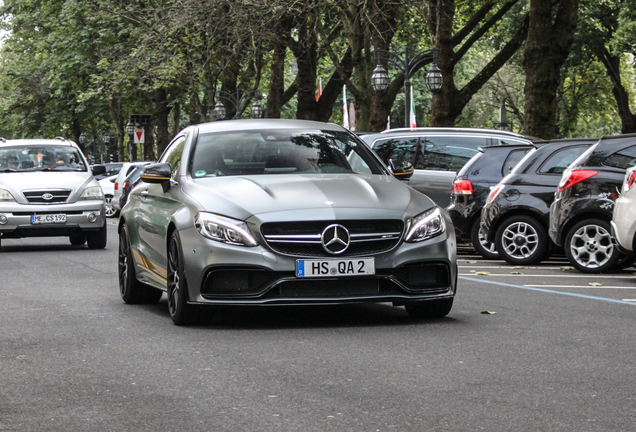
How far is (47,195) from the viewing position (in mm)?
18672

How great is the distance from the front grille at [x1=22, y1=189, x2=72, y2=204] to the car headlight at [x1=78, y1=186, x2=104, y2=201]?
29cm

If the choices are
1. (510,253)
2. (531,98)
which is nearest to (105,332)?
(510,253)

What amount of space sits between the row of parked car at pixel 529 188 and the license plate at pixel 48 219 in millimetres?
5135

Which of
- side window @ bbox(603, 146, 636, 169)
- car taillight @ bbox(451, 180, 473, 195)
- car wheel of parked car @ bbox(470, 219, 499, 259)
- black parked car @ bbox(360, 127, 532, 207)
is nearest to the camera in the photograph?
side window @ bbox(603, 146, 636, 169)

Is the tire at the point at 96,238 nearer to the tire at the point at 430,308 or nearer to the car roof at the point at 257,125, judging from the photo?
the car roof at the point at 257,125

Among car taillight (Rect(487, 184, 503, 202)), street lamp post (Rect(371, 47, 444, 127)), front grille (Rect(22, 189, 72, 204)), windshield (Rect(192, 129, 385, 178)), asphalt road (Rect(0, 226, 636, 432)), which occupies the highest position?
street lamp post (Rect(371, 47, 444, 127))

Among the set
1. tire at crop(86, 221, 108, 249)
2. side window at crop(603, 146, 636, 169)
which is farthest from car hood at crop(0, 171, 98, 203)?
side window at crop(603, 146, 636, 169)

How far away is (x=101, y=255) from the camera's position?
17.4m

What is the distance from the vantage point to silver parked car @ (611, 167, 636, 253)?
12.0 m

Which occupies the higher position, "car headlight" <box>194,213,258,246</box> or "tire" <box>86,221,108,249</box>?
"car headlight" <box>194,213,258,246</box>

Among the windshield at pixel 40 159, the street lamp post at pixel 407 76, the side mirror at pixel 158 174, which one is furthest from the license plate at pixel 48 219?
the street lamp post at pixel 407 76

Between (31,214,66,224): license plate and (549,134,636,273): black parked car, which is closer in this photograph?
(549,134,636,273): black parked car

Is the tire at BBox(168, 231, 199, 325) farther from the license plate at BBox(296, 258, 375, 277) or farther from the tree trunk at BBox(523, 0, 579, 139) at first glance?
the tree trunk at BBox(523, 0, 579, 139)

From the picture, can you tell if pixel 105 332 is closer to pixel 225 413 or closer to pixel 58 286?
pixel 225 413
